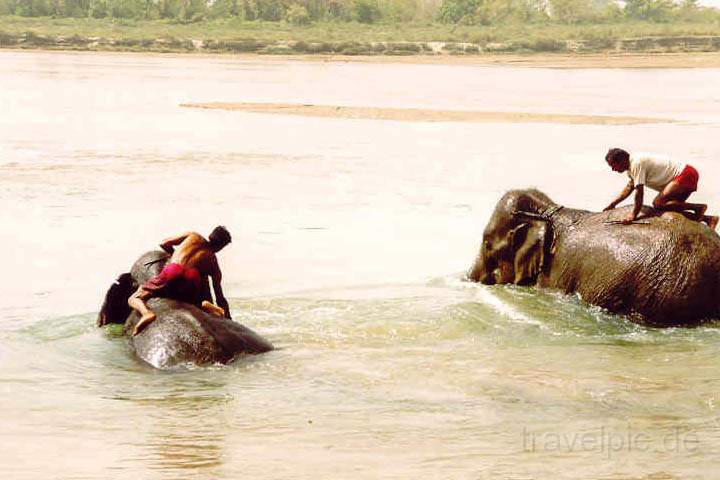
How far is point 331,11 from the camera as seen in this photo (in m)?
82.4

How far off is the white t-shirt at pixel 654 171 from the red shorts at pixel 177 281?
3.54 m

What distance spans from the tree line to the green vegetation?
0.06 meters

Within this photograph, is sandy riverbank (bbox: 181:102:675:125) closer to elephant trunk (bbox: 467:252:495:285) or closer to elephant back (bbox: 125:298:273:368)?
elephant trunk (bbox: 467:252:495:285)

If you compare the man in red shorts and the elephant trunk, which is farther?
the elephant trunk

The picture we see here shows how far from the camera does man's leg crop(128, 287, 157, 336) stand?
29.0 feet

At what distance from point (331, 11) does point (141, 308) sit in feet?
245

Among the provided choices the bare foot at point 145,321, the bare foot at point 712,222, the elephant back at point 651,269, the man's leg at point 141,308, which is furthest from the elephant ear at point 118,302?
the bare foot at point 712,222

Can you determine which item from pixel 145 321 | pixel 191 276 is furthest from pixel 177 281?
pixel 145 321

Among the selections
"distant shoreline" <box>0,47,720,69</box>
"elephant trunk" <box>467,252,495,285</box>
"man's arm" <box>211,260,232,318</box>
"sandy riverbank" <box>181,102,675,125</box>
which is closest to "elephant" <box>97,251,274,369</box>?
"man's arm" <box>211,260,232,318</box>

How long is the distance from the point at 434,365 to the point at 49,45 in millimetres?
57231

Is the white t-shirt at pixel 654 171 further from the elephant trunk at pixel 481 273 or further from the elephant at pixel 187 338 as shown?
the elephant at pixel 187 338

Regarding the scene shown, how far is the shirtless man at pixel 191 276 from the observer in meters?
9.09

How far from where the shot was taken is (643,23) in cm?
7925

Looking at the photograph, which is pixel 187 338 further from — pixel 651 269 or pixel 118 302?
pixel 651 269
